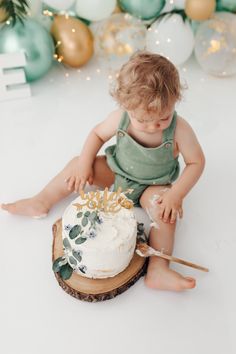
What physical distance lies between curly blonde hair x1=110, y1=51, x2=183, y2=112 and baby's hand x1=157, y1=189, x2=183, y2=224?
257 millimetres

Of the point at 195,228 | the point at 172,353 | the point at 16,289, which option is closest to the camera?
the point at 172,353

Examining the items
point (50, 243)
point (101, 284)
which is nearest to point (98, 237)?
point (101, 284)

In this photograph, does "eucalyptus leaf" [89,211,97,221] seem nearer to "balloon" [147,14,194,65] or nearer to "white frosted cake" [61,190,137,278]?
"white frosted cake" [61,190,137,278]

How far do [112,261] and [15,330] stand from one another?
272 mm

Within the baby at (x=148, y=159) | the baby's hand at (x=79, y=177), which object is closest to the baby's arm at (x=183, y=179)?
the baby at (x=148, y=159)

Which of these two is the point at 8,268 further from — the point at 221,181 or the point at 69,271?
the point at 221,181

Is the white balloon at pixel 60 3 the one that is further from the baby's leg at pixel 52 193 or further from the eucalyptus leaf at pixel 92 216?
the eucalyptus leaf at pixel 92 216

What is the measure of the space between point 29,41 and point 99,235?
2.63 ft

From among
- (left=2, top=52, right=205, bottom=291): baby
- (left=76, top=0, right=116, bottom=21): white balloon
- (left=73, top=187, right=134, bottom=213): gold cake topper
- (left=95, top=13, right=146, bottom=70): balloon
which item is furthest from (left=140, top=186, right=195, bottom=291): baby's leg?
(left=76, top=0, right=116, bottom=21): white balloon

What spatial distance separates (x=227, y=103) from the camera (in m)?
1.77

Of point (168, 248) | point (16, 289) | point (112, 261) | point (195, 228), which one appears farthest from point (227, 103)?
point (16, 289)

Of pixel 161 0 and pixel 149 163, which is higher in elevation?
pixel 161 0

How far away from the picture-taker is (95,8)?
1691 millimetres

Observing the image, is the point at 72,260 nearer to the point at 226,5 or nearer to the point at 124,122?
the point at 124,122
